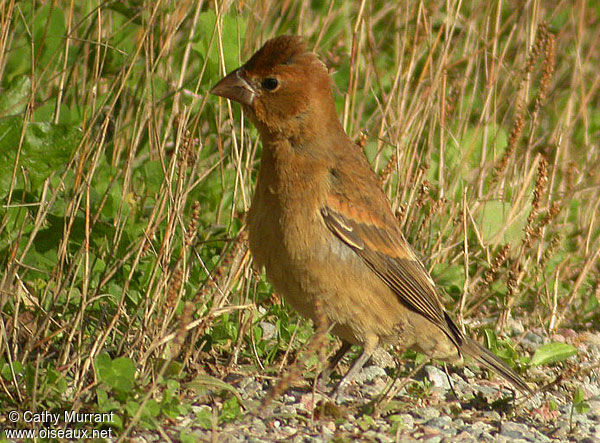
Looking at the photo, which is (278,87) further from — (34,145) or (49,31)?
(49,31)

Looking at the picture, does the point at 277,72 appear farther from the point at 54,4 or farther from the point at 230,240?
the point at 54,4

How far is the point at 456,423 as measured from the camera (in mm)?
4441

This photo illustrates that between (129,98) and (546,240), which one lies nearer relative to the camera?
(129,98)

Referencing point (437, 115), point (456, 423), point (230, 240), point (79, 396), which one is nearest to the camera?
point (79, 396)

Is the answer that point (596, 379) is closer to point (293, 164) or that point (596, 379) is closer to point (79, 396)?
point (293, 164)

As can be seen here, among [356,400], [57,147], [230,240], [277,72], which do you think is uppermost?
[277,72]

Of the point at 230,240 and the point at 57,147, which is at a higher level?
the point at 57,147

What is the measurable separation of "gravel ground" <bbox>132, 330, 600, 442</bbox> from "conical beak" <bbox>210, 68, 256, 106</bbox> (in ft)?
4.32

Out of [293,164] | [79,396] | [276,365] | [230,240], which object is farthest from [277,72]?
[79,396]

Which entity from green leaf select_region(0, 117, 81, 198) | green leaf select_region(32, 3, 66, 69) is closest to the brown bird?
green leaf select_region(0, 117, 81, 198)

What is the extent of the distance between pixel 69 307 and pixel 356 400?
4.58 ft

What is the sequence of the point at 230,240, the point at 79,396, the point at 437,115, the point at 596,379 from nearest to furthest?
the point at 79,396 < the point at 230,240 < the point at 596,379 < the point at 437,115

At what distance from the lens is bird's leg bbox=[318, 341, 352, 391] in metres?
4.75

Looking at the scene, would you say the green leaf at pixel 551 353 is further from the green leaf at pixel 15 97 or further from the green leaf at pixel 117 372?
the green leaf at pixel 15 97
